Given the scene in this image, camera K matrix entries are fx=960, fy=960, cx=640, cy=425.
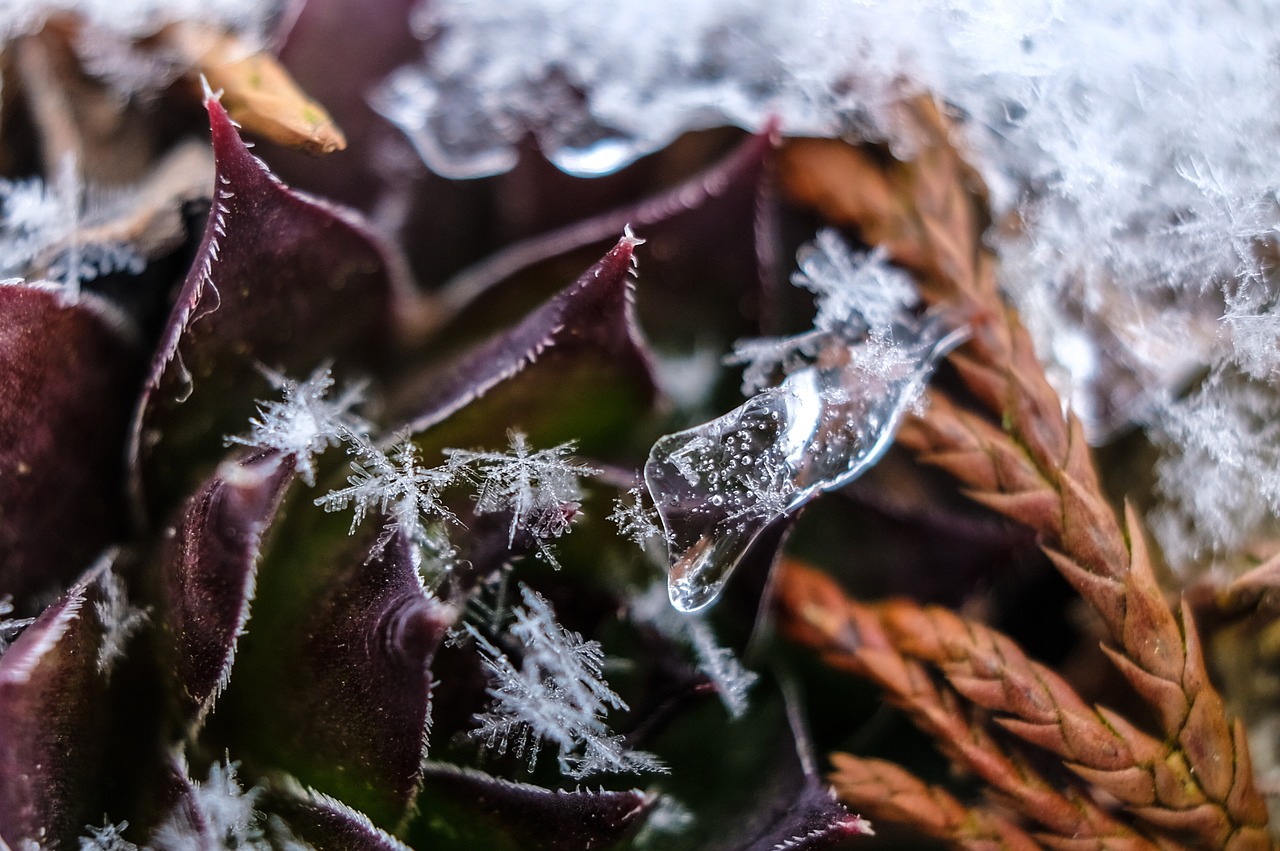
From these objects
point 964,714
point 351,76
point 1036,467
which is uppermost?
point 351,76

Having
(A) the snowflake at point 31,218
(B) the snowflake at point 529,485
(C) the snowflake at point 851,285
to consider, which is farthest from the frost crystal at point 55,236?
(C) the snowflake at point 851,285

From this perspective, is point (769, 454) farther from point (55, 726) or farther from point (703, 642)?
point (55, 726)

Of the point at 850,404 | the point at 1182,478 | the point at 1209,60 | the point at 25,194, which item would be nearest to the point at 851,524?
the point at 850,404

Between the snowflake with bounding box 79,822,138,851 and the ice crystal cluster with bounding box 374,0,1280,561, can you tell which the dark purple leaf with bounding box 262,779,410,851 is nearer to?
the snowflake with bounding box 79,822,138,851

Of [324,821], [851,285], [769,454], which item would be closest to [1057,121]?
[851,285]

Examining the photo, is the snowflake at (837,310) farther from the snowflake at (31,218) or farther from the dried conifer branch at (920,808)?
the snowflake at (31,218)

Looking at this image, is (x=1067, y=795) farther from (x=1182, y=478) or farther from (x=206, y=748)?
(x=206, y=748)
